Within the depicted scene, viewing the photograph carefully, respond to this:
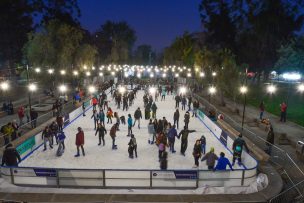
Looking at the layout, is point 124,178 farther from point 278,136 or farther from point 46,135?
point 278,136

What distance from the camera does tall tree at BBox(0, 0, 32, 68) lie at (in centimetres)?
4606

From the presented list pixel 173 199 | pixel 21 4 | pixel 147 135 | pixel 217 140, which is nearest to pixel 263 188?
pixel 173 199

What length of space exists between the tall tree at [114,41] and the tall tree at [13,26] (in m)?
Result: 21.3

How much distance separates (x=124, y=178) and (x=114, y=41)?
249ft

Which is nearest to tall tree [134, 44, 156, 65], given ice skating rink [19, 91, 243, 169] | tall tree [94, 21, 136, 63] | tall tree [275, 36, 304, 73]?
tall tree [94, 21, 136, 63]

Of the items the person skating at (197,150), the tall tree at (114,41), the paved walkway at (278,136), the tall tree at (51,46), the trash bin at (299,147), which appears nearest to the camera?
the person skating at (197,150)

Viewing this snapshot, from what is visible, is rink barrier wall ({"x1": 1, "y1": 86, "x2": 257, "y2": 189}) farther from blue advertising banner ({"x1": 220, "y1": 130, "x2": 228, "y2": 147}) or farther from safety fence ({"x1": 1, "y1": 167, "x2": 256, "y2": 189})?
blue advertising banner ({"x1": 220, "y1": 130, "x2": 228, "y2": 147})

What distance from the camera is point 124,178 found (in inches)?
366

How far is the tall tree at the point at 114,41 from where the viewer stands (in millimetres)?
72375

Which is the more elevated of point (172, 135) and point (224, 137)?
point (172, 135)

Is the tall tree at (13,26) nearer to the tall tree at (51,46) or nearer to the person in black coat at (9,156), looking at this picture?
the tall tree at (51,46)

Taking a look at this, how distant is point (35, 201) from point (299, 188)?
9058 mm

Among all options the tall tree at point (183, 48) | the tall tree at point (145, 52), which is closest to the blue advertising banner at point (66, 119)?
the tall tree at point (183, 48)

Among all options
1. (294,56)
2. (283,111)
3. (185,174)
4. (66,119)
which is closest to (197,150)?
(185,174)
